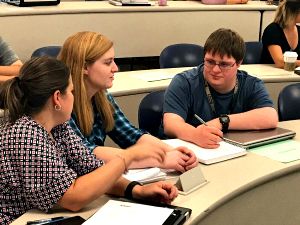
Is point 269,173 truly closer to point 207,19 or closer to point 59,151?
point 59,151

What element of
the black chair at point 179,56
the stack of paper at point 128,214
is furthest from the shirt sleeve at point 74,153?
the black chair at point 179,56

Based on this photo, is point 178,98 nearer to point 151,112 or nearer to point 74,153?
point 151,112

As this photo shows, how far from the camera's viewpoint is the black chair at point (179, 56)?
380cm

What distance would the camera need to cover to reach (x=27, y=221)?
152cm

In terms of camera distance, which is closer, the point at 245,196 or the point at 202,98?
the point at 245,196

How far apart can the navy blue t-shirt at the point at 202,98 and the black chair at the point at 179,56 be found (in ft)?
4.04

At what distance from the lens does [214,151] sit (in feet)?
7.08

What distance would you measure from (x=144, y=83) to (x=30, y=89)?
1814mm

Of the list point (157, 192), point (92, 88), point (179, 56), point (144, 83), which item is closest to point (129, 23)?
point (179, 56)

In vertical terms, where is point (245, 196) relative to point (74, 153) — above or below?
below

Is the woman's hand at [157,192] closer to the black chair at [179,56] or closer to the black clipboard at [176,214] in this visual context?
the black clipboard at [176,214]

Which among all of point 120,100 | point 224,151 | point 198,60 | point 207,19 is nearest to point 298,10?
point 198,60

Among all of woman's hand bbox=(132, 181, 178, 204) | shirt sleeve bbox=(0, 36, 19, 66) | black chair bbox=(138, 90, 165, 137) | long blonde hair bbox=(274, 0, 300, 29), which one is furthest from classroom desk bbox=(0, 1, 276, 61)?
woman's hand bbox=(132, 181, 178, 204)

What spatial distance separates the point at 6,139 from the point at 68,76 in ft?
0.92
